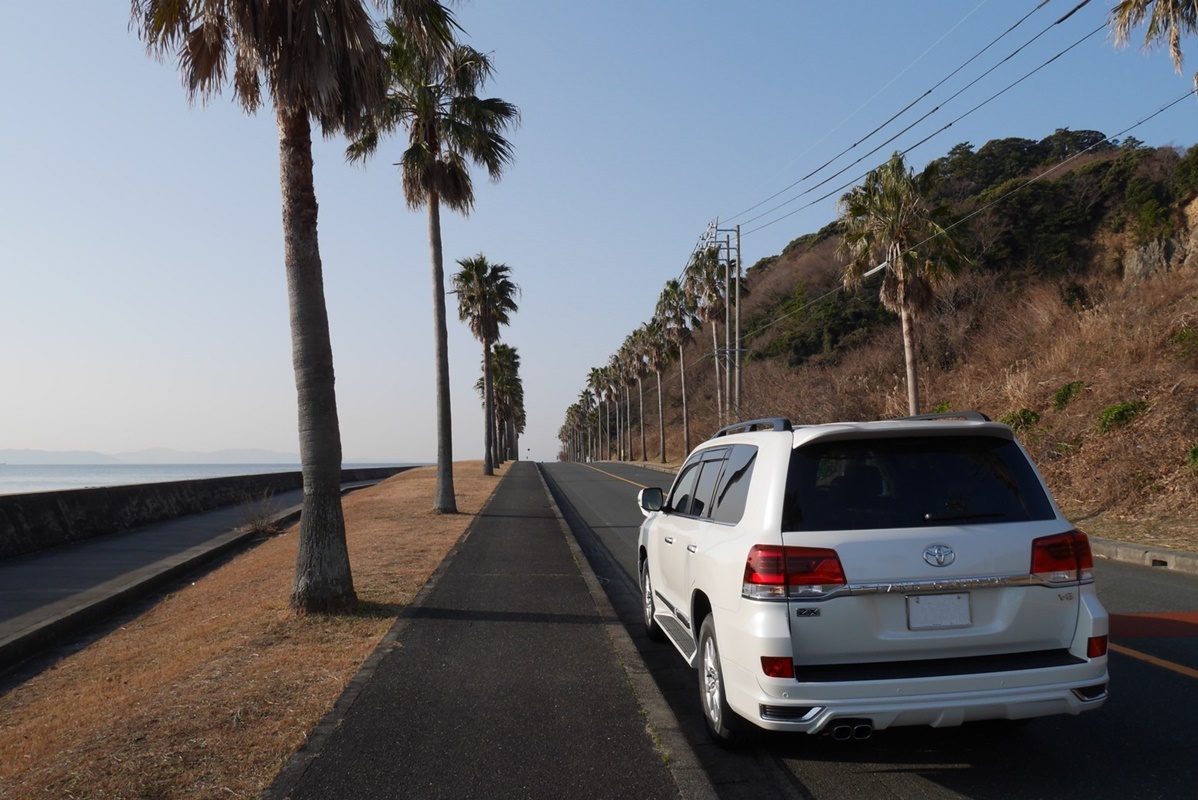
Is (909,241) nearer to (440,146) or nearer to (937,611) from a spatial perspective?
(440,146)

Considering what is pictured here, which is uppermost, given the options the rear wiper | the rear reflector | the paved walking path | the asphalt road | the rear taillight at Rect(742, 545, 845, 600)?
the rear wiper

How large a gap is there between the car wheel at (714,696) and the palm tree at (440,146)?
1449 cm

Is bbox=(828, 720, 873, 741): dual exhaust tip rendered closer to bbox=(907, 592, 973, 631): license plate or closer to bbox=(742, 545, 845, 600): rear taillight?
bbox=(907, 592, 973, 631): license plate

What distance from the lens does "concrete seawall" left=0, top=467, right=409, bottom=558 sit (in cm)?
1472

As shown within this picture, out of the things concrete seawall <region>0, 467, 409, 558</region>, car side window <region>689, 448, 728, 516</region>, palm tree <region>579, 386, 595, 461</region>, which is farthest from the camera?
palm tree <region>579, 386, 595, 461</region>

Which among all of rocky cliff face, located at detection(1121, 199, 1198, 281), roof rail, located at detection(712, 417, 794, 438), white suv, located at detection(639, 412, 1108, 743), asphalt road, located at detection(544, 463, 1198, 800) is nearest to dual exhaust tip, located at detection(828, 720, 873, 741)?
white suv, located at detection(639, 412, 1108, 743)

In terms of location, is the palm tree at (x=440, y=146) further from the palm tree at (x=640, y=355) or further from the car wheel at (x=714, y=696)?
the palm tree at (x=640, y=355)

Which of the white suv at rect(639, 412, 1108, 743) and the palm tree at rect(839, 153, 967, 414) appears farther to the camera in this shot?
the palm tree at rect(839, 153, 967, 414)

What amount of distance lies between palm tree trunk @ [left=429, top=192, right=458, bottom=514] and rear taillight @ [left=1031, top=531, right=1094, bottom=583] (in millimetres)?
16979

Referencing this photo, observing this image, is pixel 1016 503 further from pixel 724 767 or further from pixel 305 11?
pixel 305 11

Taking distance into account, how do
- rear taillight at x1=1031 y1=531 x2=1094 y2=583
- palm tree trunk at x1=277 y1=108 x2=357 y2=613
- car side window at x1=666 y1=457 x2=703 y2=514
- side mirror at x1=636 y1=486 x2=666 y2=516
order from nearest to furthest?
rear taillight at x1=1031 y1=531 x2=1094 y2=583 → car side window at x1=666 y1=457 x2=703 y2=514 → side mirror at x1=636 y1=486 x2=666 y2=516 → palm tree trunk at x1=277 y1=108 x2=357 y2=613

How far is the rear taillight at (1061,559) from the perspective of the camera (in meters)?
4.52

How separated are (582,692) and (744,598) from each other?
2169mm

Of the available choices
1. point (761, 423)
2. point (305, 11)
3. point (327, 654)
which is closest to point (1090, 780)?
point (761, 423)
